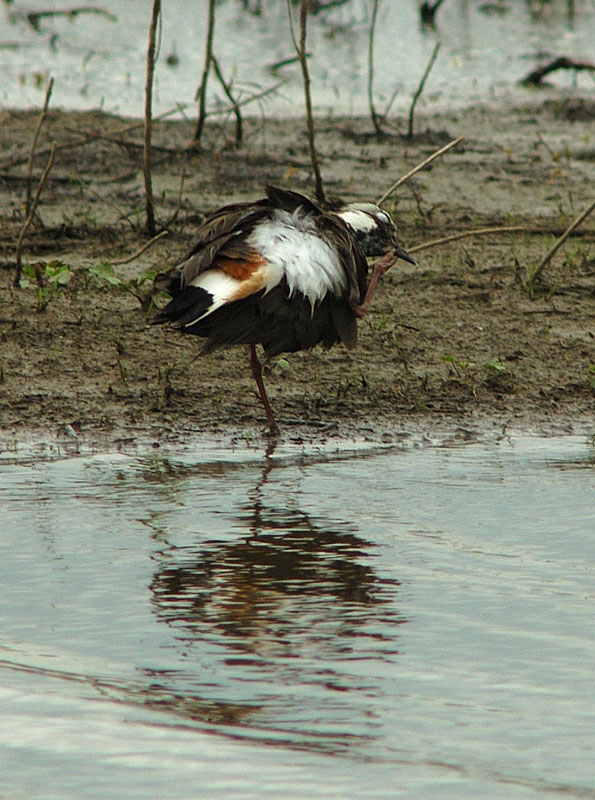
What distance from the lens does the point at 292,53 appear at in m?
17.5

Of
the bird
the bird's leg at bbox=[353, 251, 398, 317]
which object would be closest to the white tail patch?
the bird

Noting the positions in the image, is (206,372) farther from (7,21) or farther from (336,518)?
(7,21)

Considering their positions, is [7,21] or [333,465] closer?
[333,465]

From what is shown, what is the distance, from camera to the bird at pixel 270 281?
473cm

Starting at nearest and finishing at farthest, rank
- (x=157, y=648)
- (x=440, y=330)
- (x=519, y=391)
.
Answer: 1. (x=157, y=648)
2. (x=519, y=391)
3. (x=440, y=330)

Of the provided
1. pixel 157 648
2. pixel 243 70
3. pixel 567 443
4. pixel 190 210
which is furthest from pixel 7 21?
pixel 157 648

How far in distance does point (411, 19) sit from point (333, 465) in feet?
58.6

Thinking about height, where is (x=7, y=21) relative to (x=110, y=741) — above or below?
→ above

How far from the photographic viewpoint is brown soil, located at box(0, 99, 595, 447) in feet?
17.7

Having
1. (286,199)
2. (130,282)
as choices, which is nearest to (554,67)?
(130,282)

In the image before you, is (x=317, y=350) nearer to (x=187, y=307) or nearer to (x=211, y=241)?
(x=211, y=241)

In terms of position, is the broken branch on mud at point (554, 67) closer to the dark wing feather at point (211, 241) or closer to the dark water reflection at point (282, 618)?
the dark wing feather at point (211, 241)

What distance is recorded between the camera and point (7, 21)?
20062 millimetres

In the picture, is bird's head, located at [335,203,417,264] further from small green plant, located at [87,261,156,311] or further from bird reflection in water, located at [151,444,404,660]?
bird reflection in water, located at [151,444,404,660]
